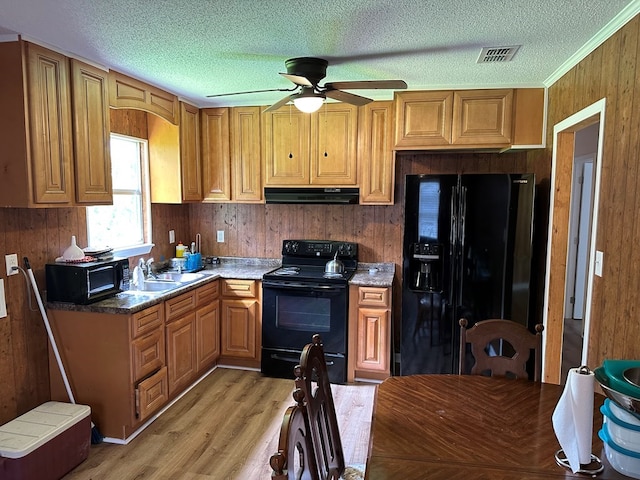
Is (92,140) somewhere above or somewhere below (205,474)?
above

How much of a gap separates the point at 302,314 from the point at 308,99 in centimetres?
184

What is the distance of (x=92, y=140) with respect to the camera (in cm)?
275

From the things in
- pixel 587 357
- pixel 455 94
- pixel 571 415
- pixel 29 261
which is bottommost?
pixel 587 357

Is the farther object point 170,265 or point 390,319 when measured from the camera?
point 170,265

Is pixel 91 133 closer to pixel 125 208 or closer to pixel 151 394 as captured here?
pixel 125 208

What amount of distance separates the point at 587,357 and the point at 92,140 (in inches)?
127

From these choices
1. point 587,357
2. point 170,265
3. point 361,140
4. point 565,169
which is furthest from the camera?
point 170,265

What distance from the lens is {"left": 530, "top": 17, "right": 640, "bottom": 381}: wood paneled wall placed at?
1919 mm

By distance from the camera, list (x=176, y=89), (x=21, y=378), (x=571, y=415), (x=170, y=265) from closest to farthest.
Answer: (x=571, y=415) → (x=21, y=378) → (x=176, y=89) → (x=170, y=265)

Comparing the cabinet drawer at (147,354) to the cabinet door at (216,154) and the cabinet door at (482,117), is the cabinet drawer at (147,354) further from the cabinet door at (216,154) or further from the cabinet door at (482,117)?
the cabinet door at (482,117)

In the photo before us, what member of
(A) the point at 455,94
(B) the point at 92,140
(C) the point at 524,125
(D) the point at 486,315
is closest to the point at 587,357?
(D) the point at 486,315

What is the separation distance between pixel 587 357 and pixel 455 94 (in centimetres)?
211

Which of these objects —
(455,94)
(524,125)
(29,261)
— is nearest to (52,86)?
(29,261)

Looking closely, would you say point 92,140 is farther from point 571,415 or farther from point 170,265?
point 571,415
